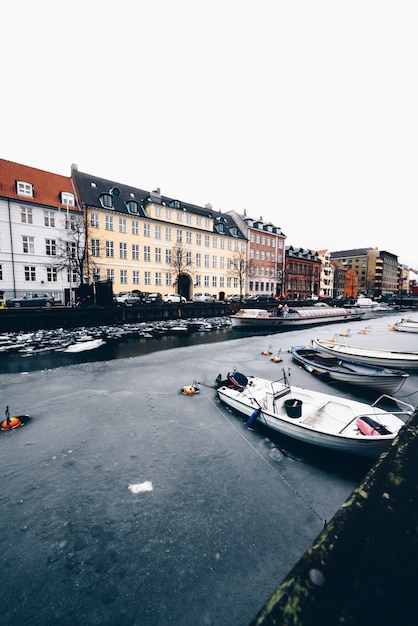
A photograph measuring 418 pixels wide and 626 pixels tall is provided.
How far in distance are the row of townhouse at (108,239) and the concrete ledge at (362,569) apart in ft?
113

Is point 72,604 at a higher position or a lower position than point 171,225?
lower

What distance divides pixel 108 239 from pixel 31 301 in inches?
554

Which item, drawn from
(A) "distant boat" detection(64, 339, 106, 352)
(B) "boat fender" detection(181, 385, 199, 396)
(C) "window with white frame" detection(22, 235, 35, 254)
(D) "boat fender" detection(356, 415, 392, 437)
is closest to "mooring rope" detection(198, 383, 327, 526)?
(B) "boat fender" detection(181, 385, 199, 396)

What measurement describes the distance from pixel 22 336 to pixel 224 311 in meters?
25.6

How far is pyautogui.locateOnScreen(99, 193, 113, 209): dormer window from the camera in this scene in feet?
128

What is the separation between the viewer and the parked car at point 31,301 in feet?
94.0

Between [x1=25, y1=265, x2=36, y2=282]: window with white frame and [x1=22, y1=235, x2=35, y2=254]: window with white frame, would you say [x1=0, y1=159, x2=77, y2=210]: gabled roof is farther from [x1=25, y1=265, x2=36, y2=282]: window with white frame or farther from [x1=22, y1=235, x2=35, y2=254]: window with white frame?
[x1=25, y1=265, x2=36, y2=282]: window with white frame

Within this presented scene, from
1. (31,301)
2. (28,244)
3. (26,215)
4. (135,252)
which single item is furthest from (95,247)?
(31,301)

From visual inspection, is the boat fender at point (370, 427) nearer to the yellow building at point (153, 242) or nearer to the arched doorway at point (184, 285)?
the yellow building at point (153, 242)

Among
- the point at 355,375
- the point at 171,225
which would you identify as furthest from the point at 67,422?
the point at 171,225

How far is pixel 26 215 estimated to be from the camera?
1310 inches

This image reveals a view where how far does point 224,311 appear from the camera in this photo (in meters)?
41.4

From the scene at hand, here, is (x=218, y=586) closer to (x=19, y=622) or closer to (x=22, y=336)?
(x=19, y=622)

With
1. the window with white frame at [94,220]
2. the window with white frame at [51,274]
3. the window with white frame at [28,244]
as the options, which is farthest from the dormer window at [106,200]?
the window with white frame at [51,274]
